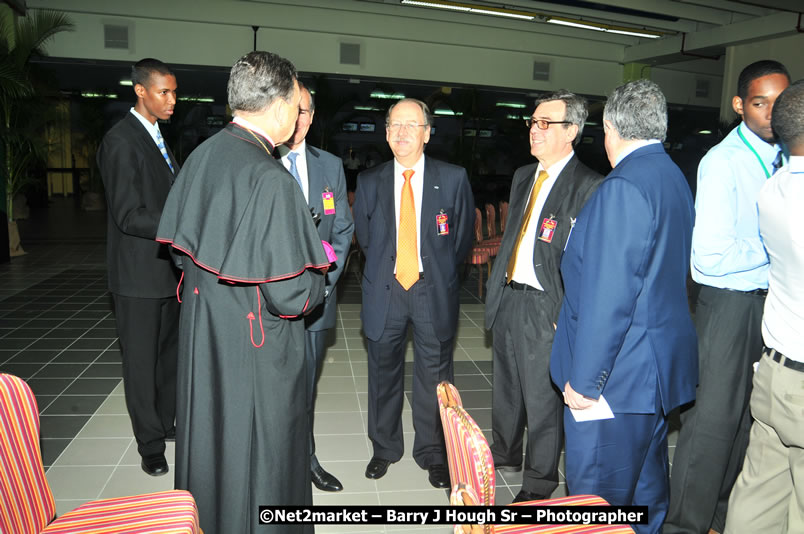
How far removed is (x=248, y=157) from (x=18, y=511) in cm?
120

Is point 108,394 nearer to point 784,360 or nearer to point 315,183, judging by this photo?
point 315,183

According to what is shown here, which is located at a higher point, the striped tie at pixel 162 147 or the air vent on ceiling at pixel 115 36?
the air vent on ceiling at pixel 115 36

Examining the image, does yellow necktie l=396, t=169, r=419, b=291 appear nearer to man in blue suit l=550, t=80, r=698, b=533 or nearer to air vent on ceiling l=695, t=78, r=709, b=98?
man in blue suit l=550, t=80, r=698, b=533

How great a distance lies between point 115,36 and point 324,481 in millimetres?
11550

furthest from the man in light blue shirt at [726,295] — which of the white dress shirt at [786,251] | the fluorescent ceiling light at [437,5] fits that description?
the fluorescent ceiling light at [437,5]

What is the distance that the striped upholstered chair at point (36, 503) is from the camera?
1.55 m

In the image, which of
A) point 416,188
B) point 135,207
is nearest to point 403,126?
point 416,188

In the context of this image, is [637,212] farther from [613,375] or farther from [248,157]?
[248,157]

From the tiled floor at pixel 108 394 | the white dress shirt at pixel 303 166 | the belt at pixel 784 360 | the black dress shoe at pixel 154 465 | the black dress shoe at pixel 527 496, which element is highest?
the white dress shirt at pixel 303 166

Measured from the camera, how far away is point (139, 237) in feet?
9.80

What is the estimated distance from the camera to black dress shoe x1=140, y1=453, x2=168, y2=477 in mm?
3063

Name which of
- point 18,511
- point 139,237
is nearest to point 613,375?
point 18,511

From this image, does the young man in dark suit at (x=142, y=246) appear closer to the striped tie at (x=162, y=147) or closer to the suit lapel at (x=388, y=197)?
the striped tie at (x=162, y=147)

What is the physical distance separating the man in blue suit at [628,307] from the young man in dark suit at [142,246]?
2052 millimetres
